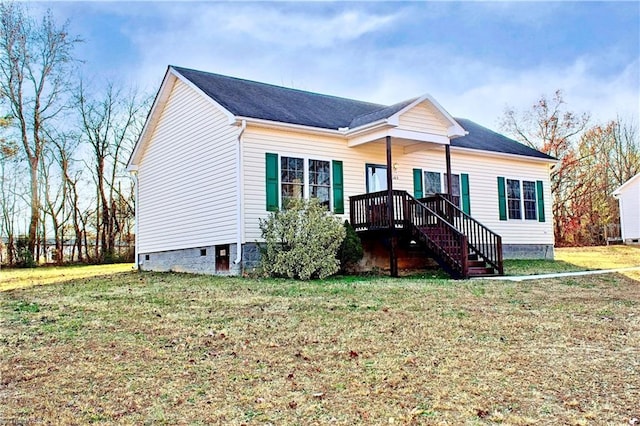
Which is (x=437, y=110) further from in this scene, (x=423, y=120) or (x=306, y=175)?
(x=306, y=175)

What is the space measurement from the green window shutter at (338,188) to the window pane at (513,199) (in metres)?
6.78

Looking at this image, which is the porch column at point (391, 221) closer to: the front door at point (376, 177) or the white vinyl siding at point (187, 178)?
the front door at point (376, 177)

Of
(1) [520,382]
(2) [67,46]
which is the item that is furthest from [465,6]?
(2) [67,46]

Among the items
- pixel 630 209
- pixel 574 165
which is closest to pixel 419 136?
pixel 630 209

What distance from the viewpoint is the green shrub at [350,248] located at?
495 inches

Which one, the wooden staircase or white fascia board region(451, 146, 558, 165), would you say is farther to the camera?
white fascia board region(451, 146, 558, 165)

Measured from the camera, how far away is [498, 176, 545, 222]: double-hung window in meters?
17.6

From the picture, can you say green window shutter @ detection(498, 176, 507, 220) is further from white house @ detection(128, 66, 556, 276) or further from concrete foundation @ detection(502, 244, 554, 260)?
concrete foundation @ detection(502, 244, 554, 260)

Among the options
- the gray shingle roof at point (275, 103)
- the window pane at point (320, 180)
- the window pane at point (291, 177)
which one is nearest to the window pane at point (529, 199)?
the gray shingle roof at point (275, 103)

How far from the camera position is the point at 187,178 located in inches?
584

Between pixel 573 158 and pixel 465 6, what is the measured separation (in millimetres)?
21339

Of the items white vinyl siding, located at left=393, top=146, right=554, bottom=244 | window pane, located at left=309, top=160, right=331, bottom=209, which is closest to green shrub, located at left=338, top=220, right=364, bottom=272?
window pane, located at left=309, top=160, right=331, bottom=209

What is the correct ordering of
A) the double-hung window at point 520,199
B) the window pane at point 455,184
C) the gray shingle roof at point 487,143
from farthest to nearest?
1. the double-hung window at point 520,199
2. the gray shingle roof at point 487,143
3. the window pane at point 455,184

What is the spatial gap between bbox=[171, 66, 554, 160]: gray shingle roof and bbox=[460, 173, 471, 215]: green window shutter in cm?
99
